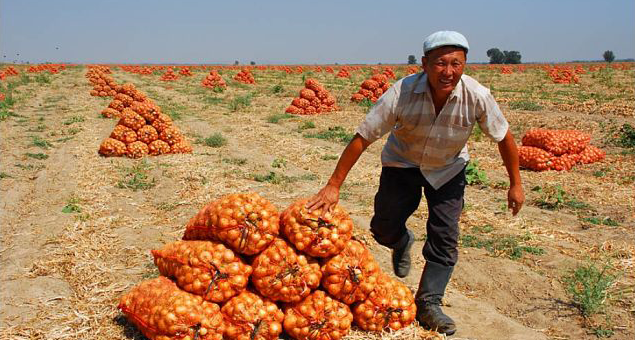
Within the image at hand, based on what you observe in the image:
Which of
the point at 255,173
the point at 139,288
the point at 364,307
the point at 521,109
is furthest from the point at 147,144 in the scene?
the point at 521,109

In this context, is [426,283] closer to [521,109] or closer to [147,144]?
[147,144]

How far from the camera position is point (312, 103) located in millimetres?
16344

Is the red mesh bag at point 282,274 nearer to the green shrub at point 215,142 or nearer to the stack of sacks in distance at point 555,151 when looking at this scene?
the stack of sacks in distance at point 555,151

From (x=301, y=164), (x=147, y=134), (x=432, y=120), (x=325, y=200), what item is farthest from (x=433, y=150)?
(x=147, y=134)

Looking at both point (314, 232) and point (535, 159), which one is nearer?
point (314, 232)

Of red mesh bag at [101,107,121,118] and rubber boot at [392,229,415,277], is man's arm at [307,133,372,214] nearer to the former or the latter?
rubber boot at [392,229,415,277]

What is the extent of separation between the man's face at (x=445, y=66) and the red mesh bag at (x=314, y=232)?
1.16 meters

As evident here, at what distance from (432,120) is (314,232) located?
3.79 ft

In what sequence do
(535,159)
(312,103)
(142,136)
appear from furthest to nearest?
1. (312,103)
2. (142,136)
3. (535,159)

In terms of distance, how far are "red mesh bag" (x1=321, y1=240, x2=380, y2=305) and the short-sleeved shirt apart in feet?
2.57

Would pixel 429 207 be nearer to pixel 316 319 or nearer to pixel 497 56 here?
pixel 316 319

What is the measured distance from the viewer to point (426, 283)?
361 centimetres

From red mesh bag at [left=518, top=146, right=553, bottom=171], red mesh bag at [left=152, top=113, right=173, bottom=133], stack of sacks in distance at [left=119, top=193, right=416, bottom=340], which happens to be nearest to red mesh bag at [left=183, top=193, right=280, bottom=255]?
stack of sacks in distance at [left=119, top=193, right=416, bottom=340]

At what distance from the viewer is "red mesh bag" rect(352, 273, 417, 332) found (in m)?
3.45
